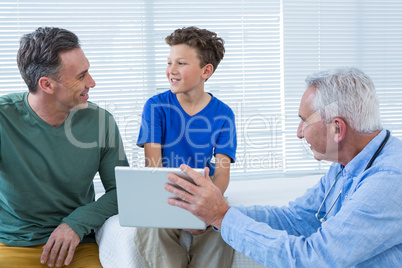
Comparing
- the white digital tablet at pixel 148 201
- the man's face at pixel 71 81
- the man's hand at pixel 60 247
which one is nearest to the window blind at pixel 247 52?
the man's face at pixel 71 81

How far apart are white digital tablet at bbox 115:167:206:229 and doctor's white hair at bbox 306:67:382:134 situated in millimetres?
444

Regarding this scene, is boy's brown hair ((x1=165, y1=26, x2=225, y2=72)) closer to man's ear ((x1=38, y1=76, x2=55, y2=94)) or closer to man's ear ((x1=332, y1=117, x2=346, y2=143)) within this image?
man's ear ((x1=38, y1=76, x2=55, y2=94))

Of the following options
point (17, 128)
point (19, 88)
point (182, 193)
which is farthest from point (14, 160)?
point (19, 88)

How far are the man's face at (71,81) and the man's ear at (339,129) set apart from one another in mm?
1056

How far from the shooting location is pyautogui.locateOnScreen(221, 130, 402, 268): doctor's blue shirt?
3.97ft

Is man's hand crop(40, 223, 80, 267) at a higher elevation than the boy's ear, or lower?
lower

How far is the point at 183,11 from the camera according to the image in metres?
3.20

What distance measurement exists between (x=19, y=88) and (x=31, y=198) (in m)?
1.45

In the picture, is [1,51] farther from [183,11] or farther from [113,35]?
[183,11]

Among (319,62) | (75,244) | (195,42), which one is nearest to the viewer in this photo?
(75,244)

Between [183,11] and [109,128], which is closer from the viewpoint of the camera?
[109,128]

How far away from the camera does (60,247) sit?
5.57 ft

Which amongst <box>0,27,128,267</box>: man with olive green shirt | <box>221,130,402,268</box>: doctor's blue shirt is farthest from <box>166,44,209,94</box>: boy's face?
<box>221,130,402,268</box>: doctor's blue shirt

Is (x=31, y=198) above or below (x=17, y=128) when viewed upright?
below
